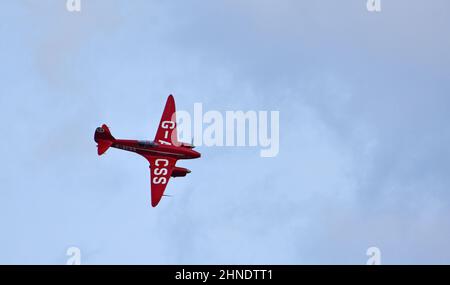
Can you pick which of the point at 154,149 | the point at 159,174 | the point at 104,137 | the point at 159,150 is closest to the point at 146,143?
the point at 154,149

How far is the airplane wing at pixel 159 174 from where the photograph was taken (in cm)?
14038

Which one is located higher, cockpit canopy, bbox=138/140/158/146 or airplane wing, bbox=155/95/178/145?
airplane wing, bbox=155/95/178/145

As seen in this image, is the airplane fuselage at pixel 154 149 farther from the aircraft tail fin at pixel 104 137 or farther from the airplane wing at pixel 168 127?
the airplane wing at pixel 168 127

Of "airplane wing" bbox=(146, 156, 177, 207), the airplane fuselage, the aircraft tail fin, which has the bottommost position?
"airplane wing" bbox=(146, 156, 177, 207)

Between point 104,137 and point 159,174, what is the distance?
1005cm

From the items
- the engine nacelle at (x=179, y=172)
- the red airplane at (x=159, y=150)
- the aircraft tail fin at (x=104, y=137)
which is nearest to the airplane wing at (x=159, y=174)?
the red airplane at (x=159, y=150)

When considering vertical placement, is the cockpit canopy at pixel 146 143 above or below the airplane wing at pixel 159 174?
above

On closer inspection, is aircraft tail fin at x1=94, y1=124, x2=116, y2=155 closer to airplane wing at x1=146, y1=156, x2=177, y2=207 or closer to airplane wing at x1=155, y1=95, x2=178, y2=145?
airplane wing at x1=146, y1=156, x2=177, y2=207

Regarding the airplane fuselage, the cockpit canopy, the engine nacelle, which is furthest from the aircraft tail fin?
the engine nacelle

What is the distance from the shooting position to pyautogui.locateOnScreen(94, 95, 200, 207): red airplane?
142 metres
